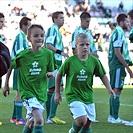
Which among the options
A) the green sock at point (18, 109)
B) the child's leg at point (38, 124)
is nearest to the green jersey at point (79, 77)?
the child's leg at point (38, 124)

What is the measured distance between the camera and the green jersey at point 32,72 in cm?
659

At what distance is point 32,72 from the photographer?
661 centimetres

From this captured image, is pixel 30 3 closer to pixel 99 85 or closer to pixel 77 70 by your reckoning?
pixel 99 85

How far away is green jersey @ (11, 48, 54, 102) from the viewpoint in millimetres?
6590

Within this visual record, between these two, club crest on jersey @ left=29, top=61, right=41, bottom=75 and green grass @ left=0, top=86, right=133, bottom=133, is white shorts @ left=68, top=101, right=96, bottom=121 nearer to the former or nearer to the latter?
club crest on jersey @ left=29, top=61, right=41, bottom=75

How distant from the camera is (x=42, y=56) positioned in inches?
263

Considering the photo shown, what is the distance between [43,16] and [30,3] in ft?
5.80

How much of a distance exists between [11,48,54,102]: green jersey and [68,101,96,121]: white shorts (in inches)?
15.8

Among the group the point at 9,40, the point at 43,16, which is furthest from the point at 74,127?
the point at 43,16

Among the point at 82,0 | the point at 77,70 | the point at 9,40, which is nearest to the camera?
the point at 77,70

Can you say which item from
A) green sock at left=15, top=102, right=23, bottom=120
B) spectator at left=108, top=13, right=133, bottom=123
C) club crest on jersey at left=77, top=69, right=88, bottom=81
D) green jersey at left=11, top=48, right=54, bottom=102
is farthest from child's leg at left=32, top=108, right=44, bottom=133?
spectator at left=108, top=13, right=133, bottom=123

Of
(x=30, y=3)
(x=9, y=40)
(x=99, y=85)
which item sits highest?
(x=30, y=3)

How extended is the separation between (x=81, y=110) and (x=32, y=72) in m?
0.79

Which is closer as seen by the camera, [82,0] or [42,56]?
[42,56]
